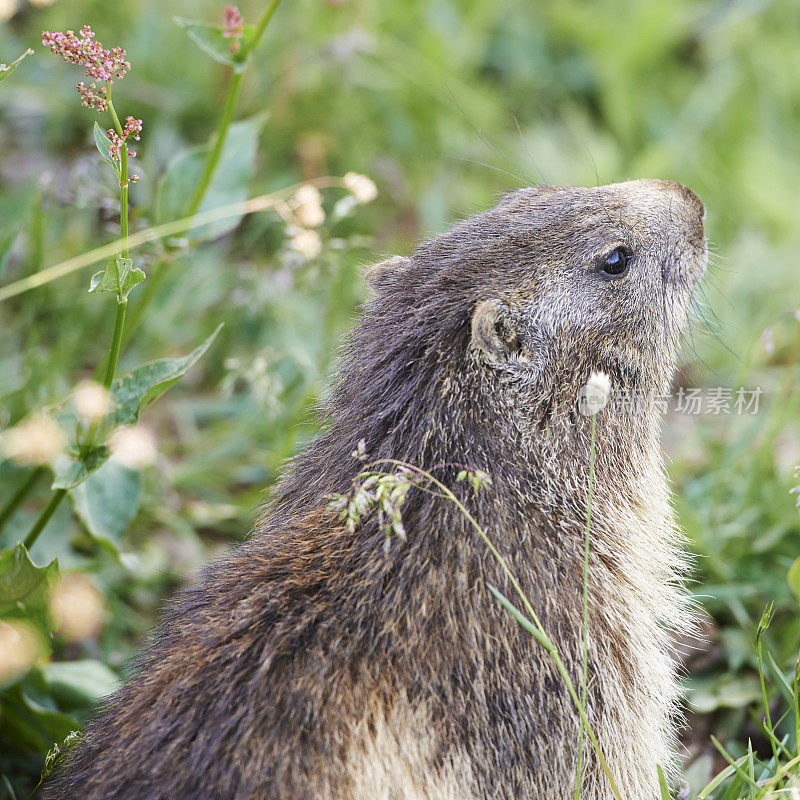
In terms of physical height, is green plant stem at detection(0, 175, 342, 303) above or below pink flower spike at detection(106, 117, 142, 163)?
below

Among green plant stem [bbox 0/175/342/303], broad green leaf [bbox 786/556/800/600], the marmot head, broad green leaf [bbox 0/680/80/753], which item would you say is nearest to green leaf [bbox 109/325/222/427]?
green plant stem [bbox 0/175/342/303]

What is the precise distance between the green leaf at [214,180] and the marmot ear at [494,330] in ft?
3.92

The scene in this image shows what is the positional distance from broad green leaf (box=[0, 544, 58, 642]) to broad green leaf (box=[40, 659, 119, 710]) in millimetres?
405

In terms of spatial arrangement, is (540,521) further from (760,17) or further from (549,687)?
(760,17)

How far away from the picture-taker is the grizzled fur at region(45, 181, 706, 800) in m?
2.31

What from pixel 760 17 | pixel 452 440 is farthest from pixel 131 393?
pixel 760 17

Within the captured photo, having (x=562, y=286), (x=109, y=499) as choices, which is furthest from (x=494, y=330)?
(x=109, y=499)

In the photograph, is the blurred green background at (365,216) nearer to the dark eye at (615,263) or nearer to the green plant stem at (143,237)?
the green plant stem at (143,237)

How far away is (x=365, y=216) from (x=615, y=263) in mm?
A: 3088

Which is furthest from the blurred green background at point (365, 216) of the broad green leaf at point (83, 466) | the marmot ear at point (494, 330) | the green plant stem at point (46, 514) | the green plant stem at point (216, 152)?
the marmot ear at point (494, 330)

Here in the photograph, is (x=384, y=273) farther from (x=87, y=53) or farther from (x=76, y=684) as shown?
(x=76, y=684)

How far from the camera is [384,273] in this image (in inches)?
130

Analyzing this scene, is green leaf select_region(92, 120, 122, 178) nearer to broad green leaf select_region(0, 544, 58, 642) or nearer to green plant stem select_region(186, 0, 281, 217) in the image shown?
green plant stem select_region(186, 0, 281, 217)

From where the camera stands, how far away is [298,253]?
151 inches
